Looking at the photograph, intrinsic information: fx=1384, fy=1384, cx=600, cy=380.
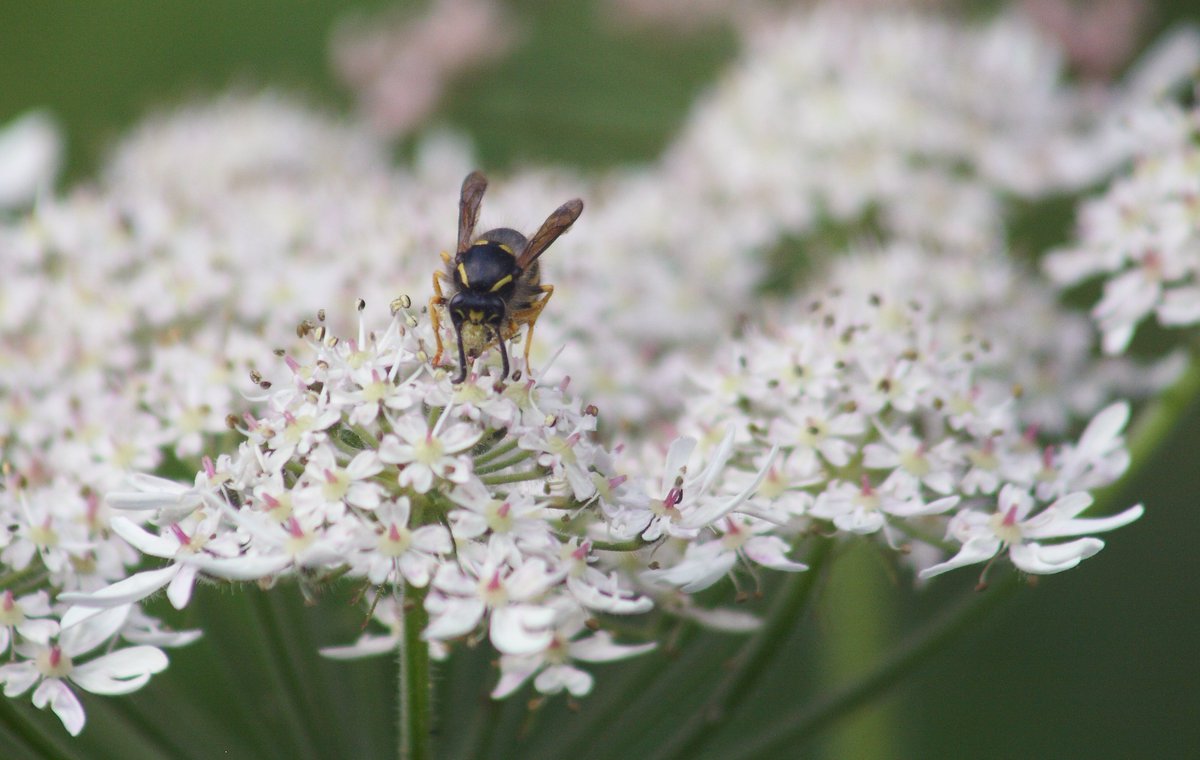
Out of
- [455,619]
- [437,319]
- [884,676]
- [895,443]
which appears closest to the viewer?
[455,619]

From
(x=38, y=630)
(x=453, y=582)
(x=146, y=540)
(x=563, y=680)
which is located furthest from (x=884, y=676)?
(x=38, y=630)

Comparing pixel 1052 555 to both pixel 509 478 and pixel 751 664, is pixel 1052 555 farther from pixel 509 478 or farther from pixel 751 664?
pixel 509 478

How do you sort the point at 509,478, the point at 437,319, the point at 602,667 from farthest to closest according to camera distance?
1. the point at 602,667
2. the point at 437,319
3. the point at 509,478

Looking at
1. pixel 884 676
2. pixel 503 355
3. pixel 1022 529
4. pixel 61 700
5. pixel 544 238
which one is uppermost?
pixel 544 238

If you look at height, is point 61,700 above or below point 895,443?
below

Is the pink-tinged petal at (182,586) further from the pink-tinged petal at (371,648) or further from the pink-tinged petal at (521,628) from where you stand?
the pink-tinged petal at (521,628)

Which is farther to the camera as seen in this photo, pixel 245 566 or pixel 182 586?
pixel 182 586

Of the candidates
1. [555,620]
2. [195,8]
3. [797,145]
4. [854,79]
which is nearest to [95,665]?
[555,620]
